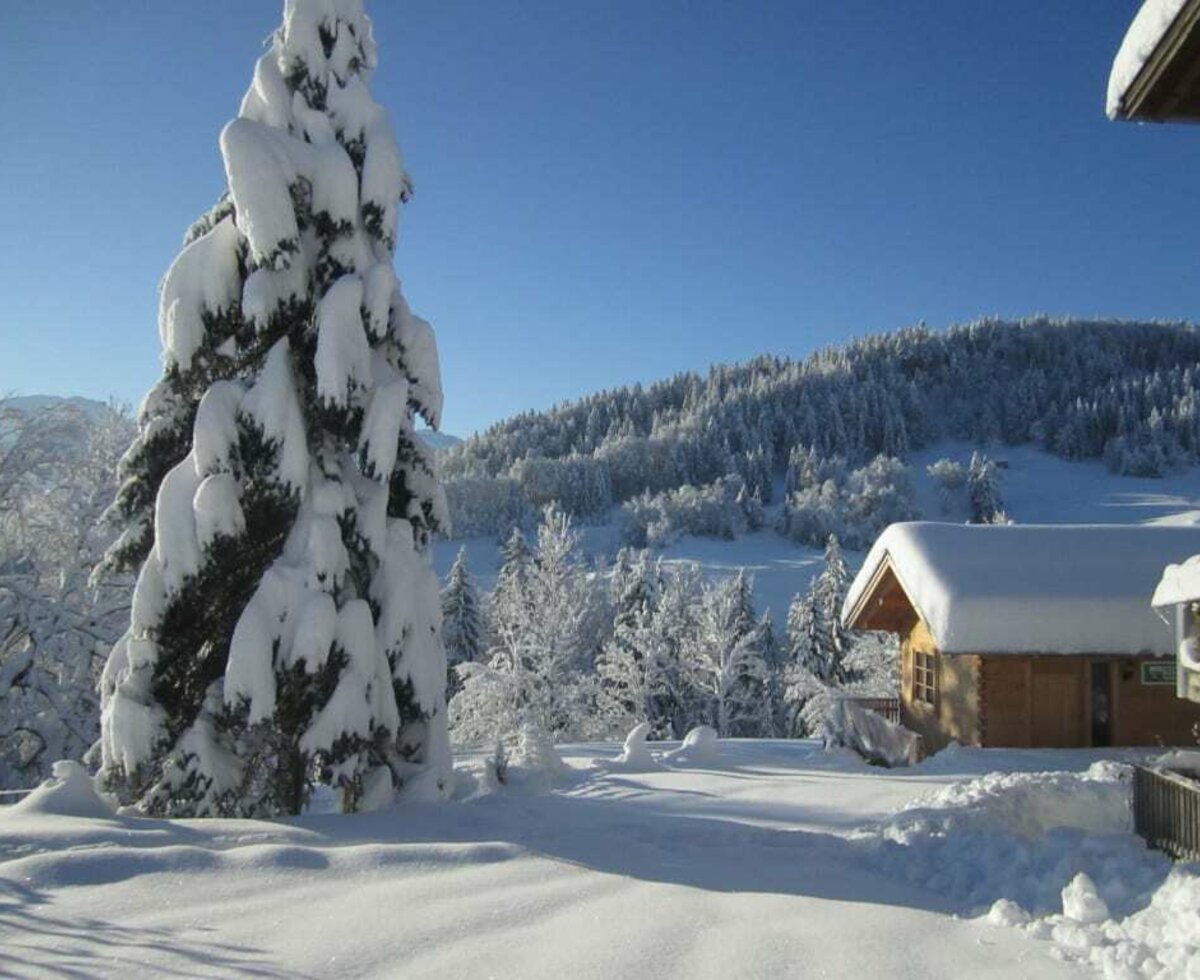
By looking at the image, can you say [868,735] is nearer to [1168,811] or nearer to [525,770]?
[525,770]

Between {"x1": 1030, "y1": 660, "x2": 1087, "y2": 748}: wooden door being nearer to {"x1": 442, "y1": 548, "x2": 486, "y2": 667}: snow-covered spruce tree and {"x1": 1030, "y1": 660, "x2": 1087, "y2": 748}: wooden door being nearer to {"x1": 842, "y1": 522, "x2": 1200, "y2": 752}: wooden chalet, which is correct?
{"x1": 842, "y1": 522, "x2": 1200, "y2": 752}: wooden chalet

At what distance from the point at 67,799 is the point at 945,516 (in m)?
126

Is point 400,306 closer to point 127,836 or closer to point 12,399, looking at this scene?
point 127,836

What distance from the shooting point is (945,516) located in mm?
120188

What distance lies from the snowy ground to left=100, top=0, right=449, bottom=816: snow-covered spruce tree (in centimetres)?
97

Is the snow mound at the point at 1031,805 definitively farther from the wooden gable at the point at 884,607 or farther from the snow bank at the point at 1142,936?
the wooden gable at the point at 884,607

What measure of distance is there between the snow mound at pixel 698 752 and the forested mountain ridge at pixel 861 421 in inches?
4170

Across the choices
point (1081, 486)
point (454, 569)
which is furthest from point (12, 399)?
point (1081, 486)

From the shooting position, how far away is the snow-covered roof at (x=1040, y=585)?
15.1m

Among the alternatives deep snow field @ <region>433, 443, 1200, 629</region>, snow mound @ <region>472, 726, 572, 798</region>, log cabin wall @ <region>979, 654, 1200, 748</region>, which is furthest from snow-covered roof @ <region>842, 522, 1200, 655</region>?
deep snow field @ <region>433, 443, 1200, 629</region>

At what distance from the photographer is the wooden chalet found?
49.8 ft

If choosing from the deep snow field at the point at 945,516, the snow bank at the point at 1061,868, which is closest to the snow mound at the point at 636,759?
the snow bank at the point at 1061,868

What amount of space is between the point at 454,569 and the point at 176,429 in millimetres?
39483

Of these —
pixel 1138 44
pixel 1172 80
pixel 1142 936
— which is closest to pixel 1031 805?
pixel 1142 936
